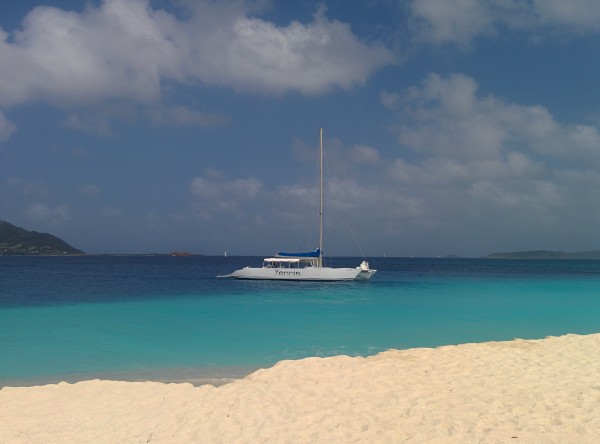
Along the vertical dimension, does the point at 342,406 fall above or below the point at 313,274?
below

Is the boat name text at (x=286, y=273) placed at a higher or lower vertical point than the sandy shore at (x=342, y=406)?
higher

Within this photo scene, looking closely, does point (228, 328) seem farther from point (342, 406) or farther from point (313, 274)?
point (313, 274)

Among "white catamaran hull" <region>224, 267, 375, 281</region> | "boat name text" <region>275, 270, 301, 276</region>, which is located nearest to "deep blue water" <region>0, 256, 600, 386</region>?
"white catamaran hull" <region>224, 267, 375, 281</region>

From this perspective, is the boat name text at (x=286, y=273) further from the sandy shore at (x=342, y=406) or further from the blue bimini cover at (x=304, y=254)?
the sandy shore at (x=342, y=406)

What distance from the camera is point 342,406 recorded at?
7980 mm

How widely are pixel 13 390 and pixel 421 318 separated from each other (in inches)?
730

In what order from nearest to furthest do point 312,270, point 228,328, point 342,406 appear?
point 342,406 → point 228,328 → point 312,270

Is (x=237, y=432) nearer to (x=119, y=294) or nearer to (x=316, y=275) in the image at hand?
(x=119, y=294)

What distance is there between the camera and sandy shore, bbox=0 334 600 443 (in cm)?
682

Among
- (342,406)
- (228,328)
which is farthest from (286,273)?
(342,406)

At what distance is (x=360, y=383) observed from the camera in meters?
9.28

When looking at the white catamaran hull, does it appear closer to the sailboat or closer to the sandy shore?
the sailboat

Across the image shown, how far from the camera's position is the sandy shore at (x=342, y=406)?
682 centimetres

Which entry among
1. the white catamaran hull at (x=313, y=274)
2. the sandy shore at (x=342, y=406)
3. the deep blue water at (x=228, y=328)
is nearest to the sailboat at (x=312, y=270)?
the white catamaran hull at (x=313, y=274)
